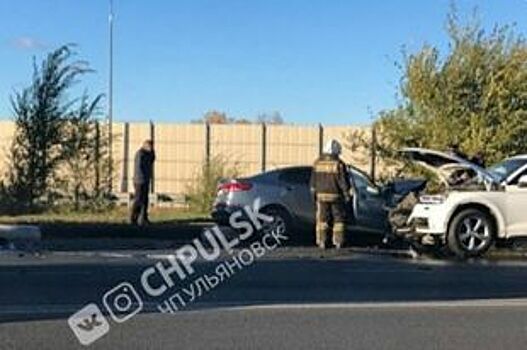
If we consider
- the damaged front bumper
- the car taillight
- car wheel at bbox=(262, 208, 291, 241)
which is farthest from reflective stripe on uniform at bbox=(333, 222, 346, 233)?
the car taillight

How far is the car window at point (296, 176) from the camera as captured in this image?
20.1m

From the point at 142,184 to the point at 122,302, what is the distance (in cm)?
1135

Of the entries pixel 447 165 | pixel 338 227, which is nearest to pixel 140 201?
pixel 338 227

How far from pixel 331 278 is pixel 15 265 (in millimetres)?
4101

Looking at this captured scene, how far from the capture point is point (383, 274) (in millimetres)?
14141

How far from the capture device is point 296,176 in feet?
66.3

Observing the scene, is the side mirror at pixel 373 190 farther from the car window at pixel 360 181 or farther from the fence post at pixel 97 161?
the fence post at pixel 97 161

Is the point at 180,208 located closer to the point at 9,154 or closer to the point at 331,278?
the point at 9,154

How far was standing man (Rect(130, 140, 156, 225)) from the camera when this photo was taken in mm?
22438

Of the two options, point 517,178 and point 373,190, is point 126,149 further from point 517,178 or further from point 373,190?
point 517,178

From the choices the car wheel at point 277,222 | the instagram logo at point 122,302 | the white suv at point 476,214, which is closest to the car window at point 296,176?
the car wheel at point 277,222

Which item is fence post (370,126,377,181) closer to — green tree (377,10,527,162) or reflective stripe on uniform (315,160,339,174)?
green tree (377,10,527,162)

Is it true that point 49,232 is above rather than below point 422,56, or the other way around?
below

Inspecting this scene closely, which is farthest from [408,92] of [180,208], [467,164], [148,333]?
[148,333]
